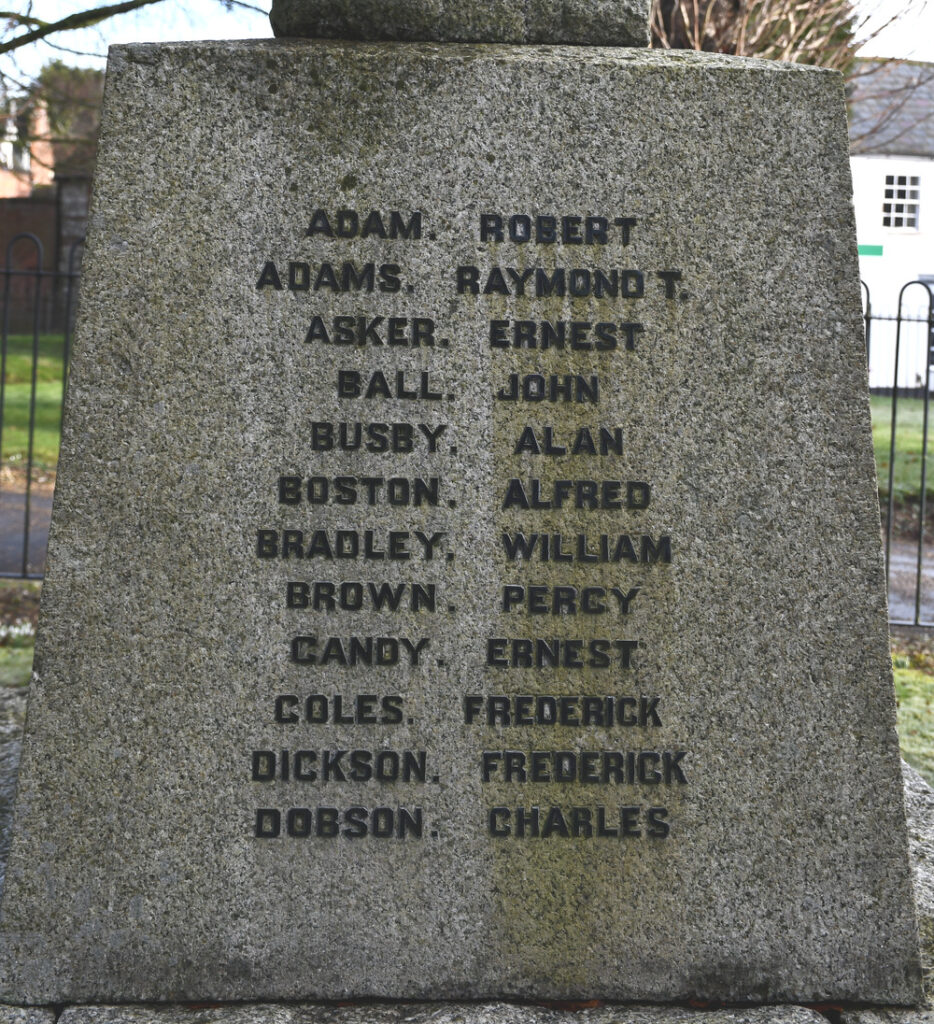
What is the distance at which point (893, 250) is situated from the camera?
24.1 metres

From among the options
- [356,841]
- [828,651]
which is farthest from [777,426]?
[356,841]

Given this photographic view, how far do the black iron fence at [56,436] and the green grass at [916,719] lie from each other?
4.79 ft

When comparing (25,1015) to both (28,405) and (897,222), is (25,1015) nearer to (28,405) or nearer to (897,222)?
(28,405)

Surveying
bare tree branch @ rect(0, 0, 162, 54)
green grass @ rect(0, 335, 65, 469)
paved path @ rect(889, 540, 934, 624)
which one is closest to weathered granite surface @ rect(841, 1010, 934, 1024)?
bare tree branch @ rect(0, 0, 162, 54)

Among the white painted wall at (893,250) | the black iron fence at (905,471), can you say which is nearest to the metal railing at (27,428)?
the black iron fence at (905,471)

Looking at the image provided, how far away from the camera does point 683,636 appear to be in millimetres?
2412

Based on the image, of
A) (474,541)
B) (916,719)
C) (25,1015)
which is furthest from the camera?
(916,719)

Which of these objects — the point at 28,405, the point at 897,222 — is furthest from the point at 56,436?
the point at 897,222

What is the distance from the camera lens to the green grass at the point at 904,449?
13.6m

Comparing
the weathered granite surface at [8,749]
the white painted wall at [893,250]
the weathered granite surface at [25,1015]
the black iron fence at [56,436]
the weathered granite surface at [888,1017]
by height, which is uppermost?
the white painted wall at [893,250]

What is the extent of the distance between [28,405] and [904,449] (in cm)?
1437

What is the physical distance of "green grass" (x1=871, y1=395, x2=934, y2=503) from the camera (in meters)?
13.6

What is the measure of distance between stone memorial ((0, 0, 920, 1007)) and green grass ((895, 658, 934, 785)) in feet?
6.56

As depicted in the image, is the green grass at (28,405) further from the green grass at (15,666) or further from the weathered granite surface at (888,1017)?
the weathered granite surface at (888,1017)
